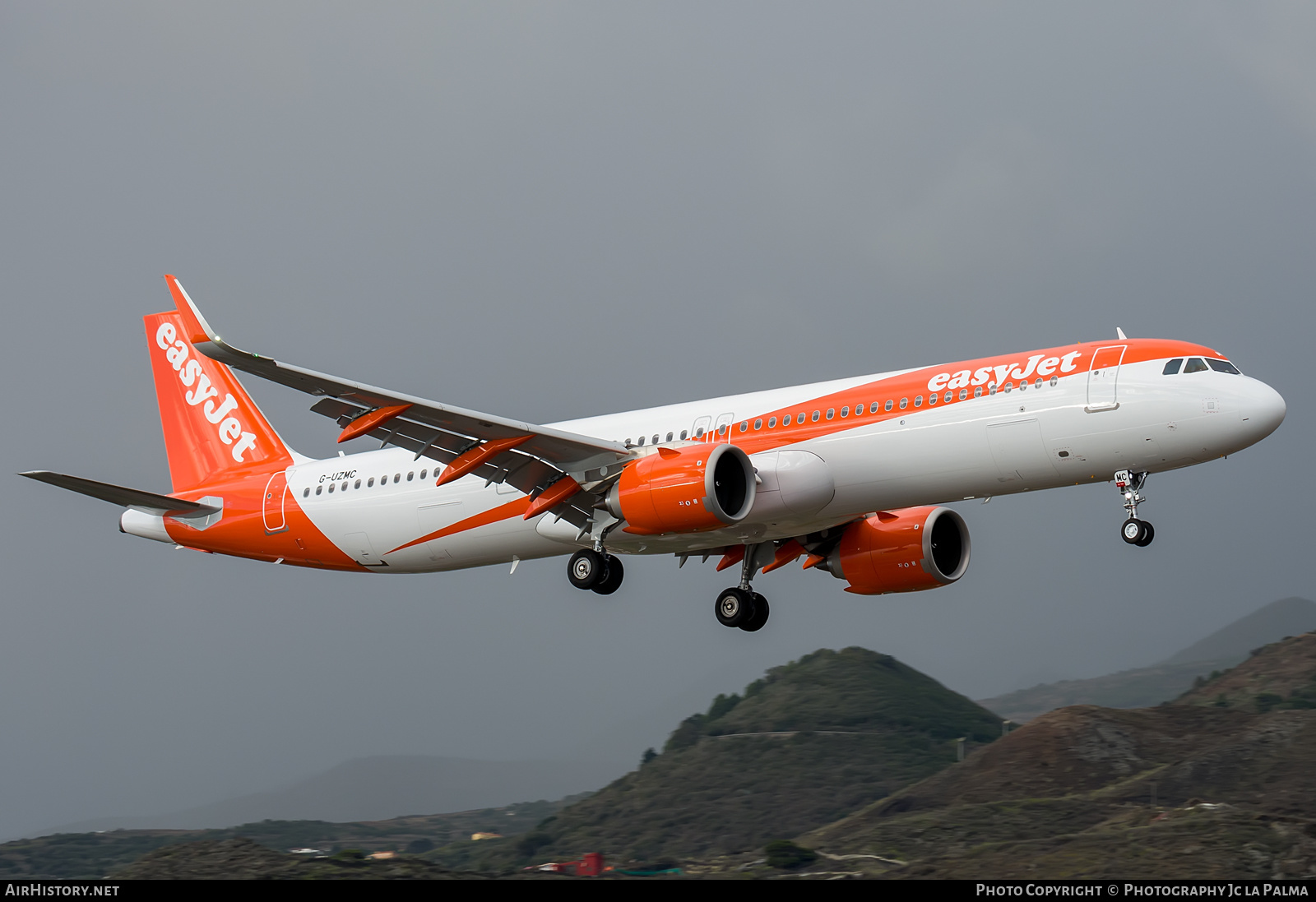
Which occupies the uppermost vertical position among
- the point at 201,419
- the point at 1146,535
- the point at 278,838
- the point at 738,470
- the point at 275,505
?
the point at 201,419

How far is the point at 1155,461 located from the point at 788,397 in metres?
7.44

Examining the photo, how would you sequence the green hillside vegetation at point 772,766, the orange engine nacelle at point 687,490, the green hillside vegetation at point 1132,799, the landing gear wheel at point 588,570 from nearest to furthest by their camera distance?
Answer: the orange engine nacelle at point 687,490
the landing gear wheel at point 588,570
the green hillside vegetation at point 1132,799
the green hillside vegetation at point 772,766

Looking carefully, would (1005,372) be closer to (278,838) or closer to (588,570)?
(588,570)

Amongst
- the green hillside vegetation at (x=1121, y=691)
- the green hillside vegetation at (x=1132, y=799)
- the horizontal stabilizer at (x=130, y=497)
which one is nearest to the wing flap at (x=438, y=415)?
the horizontal stabilizer at (x=130, y=497)

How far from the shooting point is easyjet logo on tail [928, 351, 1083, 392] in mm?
25438

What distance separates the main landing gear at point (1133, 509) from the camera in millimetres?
24750

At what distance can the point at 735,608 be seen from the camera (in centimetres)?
3180

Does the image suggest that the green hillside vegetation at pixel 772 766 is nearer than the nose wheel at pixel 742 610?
No

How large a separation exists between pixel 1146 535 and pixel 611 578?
1124cm

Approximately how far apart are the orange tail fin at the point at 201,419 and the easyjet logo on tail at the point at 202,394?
0.02 m

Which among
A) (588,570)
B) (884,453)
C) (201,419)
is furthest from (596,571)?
(201,419)

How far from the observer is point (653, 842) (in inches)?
3324

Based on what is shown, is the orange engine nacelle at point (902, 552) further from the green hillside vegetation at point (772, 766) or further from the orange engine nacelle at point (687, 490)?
the green hillside vegetation at point (772, 766)
